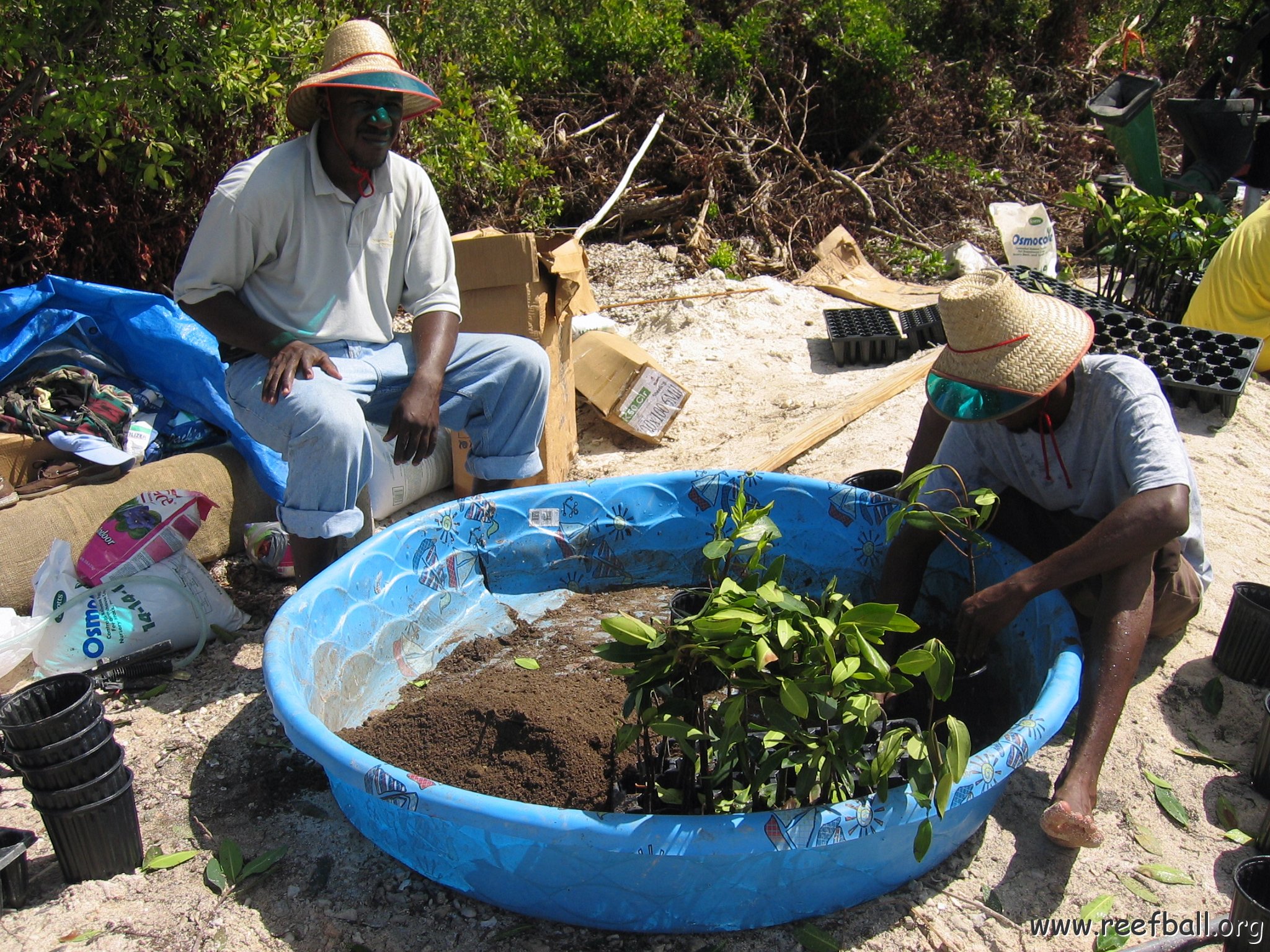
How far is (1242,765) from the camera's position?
244cm

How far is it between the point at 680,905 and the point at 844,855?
34 cm

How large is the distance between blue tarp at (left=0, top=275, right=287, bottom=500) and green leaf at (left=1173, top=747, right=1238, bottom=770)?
2996 millimetres

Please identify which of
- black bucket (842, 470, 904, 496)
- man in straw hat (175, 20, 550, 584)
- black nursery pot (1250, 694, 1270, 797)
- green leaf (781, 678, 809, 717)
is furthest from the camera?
black bucket (842, 470, 904, 496)

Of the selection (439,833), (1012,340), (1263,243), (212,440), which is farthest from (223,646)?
(1263,243)

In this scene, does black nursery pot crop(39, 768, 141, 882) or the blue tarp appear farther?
the blue tarp

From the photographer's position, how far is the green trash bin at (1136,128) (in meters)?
6.88

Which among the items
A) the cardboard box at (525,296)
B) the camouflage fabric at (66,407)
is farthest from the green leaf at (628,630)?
the camouflage fabric at (66,407)

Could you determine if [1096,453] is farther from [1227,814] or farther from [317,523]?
[317,523]

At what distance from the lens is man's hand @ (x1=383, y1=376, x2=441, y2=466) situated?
2.92 metres

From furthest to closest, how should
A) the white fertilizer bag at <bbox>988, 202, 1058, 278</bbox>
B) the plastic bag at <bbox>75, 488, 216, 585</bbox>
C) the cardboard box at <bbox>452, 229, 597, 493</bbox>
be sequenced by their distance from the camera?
the white fertilizer bag at <bbox>988, 202, 1058, 278</bbox> → the cardboard box at <bbox>452, 229, 597, 493</bbox> → the plastic bag at <bbox>75, 488, 216, 585</bbox>

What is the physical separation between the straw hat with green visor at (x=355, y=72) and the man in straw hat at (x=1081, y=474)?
5.57 feet

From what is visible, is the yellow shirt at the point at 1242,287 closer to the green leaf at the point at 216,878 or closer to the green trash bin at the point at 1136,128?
the green trash bin at the point at 1136,128

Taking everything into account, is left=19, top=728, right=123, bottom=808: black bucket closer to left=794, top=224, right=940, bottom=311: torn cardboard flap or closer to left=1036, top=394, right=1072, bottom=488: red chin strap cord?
left=1036, top=394, right=1072, bottom=488: red chin strap cord

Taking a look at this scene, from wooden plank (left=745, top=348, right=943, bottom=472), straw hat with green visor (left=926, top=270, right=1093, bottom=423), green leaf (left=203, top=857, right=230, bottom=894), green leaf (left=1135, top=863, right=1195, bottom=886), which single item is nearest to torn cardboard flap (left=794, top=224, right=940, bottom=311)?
wooden plank (left=745, top=348, right=943, bottom=472)
